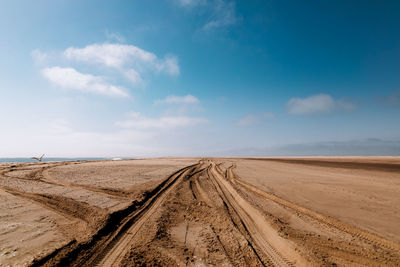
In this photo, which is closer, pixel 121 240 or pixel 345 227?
pixel 121 240

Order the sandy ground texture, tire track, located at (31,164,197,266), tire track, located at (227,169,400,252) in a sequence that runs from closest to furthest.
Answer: tire track, located at (31,164,197,266)
the sandy ground texture
tire track, located at (227,169,400,252)

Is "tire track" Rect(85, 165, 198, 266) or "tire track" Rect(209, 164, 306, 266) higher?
"tire track" Rect(85, 165, 198, 266)

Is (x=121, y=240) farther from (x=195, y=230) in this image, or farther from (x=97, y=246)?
(x=195, y=230)

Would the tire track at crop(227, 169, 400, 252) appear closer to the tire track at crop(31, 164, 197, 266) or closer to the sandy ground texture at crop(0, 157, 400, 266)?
the sandy ground texture at crop(0, 157, 400, 266)

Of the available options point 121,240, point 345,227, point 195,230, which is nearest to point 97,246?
point 121,240

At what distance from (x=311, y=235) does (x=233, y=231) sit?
1720 millimetres

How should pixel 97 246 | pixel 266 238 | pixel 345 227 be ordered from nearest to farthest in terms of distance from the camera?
pixel 97 246
pixel 266 238
pixel 345 227

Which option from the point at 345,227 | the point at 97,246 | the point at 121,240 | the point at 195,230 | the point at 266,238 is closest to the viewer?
the point at 97,246

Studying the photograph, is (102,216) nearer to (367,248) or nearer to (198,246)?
(198,246)

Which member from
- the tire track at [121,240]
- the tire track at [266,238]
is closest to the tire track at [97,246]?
the tire track at [121,240]

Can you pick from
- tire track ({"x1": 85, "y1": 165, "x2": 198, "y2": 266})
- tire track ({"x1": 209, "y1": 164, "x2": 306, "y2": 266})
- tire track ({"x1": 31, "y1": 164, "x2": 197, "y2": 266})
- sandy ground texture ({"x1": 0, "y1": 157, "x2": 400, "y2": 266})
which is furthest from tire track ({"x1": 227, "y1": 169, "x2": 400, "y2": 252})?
tire track ({"x1": 31, "y1": 164, "x2": 197, "y2": 266})

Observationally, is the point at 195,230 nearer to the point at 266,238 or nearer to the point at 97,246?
the point at 266,238

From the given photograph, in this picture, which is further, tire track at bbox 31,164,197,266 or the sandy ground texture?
the sandy ground texture

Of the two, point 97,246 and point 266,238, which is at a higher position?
point 97,246
